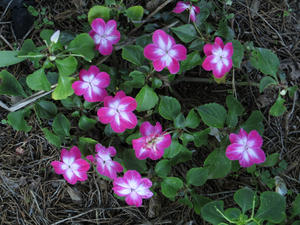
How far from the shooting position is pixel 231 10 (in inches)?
74.9

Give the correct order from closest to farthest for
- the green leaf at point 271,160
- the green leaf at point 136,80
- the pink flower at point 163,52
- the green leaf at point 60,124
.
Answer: the pink flower at point 163,52, the green leaf at point 136,80, the green leaf at point 60,124, the green leaf at point 271,160

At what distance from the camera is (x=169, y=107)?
1.56m

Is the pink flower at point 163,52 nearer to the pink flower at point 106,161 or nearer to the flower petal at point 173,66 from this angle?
the flower petal at point 173,66

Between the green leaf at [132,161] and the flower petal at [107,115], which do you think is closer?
the flower petal at [107,115]

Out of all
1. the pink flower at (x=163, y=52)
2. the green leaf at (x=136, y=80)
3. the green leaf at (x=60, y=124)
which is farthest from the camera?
the green leaf at (x=60, y=124)

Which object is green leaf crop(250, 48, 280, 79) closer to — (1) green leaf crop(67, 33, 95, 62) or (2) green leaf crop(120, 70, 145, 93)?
(2) green leaf crop(120, 70, 145, 93)

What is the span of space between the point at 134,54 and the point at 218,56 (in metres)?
0.40

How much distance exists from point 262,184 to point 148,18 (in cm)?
115

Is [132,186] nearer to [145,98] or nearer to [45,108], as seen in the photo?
[145,98]

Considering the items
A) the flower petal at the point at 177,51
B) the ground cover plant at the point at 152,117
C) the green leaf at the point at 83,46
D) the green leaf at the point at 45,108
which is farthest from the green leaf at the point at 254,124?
the green leaf at the point at 45,108

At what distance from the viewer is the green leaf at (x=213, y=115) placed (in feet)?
5.04

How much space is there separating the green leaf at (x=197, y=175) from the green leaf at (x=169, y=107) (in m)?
0.30

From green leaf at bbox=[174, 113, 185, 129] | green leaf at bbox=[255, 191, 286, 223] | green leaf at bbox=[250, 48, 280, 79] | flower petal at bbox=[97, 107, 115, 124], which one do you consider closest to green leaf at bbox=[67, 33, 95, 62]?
flower petal at bbox=[97, 107, 115, 124]

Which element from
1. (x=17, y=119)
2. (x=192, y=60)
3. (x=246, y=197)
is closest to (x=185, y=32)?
(x=192, y=60)
